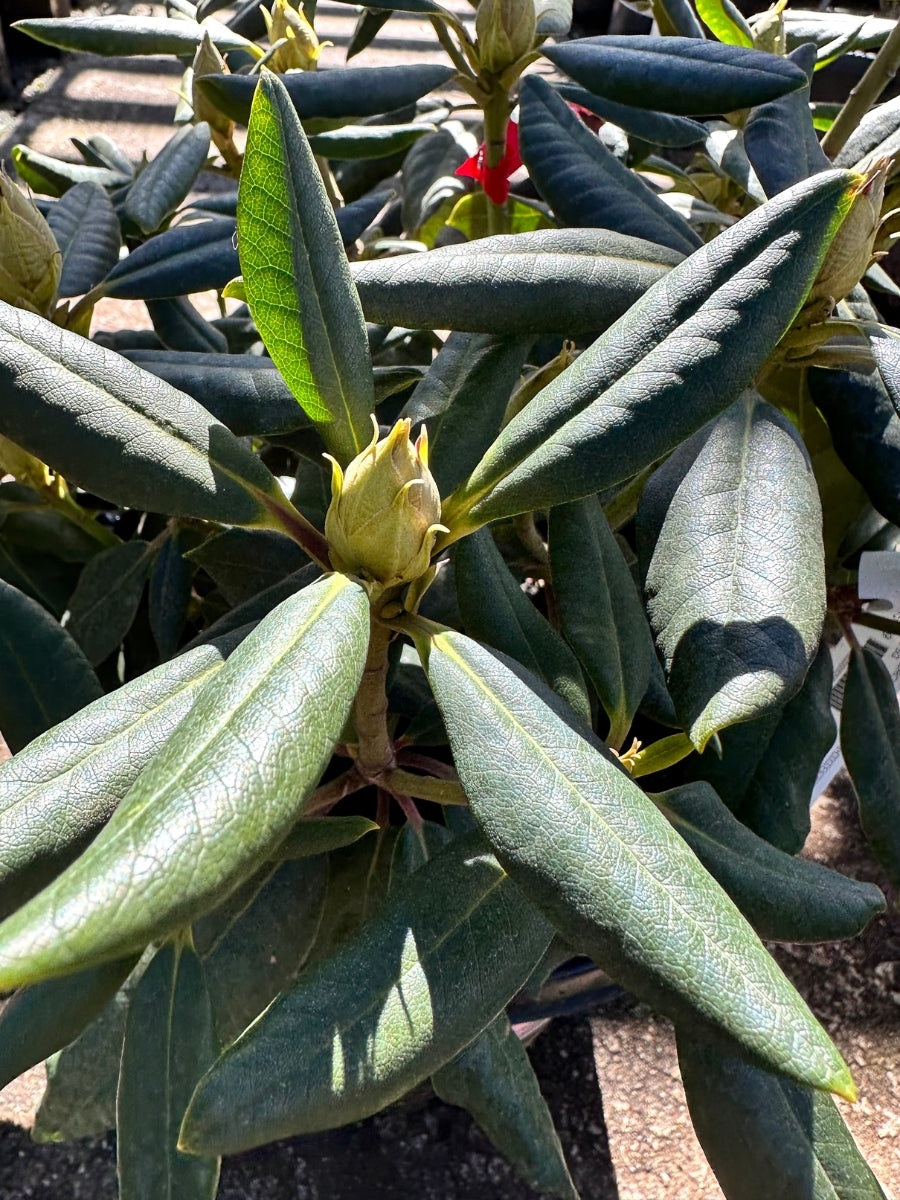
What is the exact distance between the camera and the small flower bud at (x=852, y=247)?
1.98ft

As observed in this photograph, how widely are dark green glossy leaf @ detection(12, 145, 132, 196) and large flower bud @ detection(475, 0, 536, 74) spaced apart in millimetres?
432

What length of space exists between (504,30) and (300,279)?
41cm

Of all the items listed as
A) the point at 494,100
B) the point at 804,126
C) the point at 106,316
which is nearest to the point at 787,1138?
the point at 804,126

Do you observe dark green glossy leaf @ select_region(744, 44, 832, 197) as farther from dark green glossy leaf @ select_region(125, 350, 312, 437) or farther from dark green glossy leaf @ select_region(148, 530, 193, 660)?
dark green glossy leaf @ select_region(148, 530, 193, 660)

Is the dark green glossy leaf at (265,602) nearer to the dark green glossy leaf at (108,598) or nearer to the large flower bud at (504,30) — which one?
the dark green glossy leaf at (108,598)

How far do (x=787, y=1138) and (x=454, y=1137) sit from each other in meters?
0.65

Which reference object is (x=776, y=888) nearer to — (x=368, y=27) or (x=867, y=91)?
(x=867, y=91)

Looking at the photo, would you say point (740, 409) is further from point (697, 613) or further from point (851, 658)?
point (851, 658)

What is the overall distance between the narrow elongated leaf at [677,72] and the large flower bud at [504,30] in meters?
0.02

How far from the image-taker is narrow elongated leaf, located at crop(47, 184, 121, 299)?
0.78 meters

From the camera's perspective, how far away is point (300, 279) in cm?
52

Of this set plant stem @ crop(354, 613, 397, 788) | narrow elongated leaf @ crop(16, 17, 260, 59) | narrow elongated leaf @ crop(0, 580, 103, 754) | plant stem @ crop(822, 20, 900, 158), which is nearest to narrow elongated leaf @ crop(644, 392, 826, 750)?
plant stem @ crop(354, 613, 397, 788)

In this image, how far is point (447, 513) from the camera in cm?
55

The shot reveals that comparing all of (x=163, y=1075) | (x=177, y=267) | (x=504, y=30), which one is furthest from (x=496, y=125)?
(x=163, y=1075)
